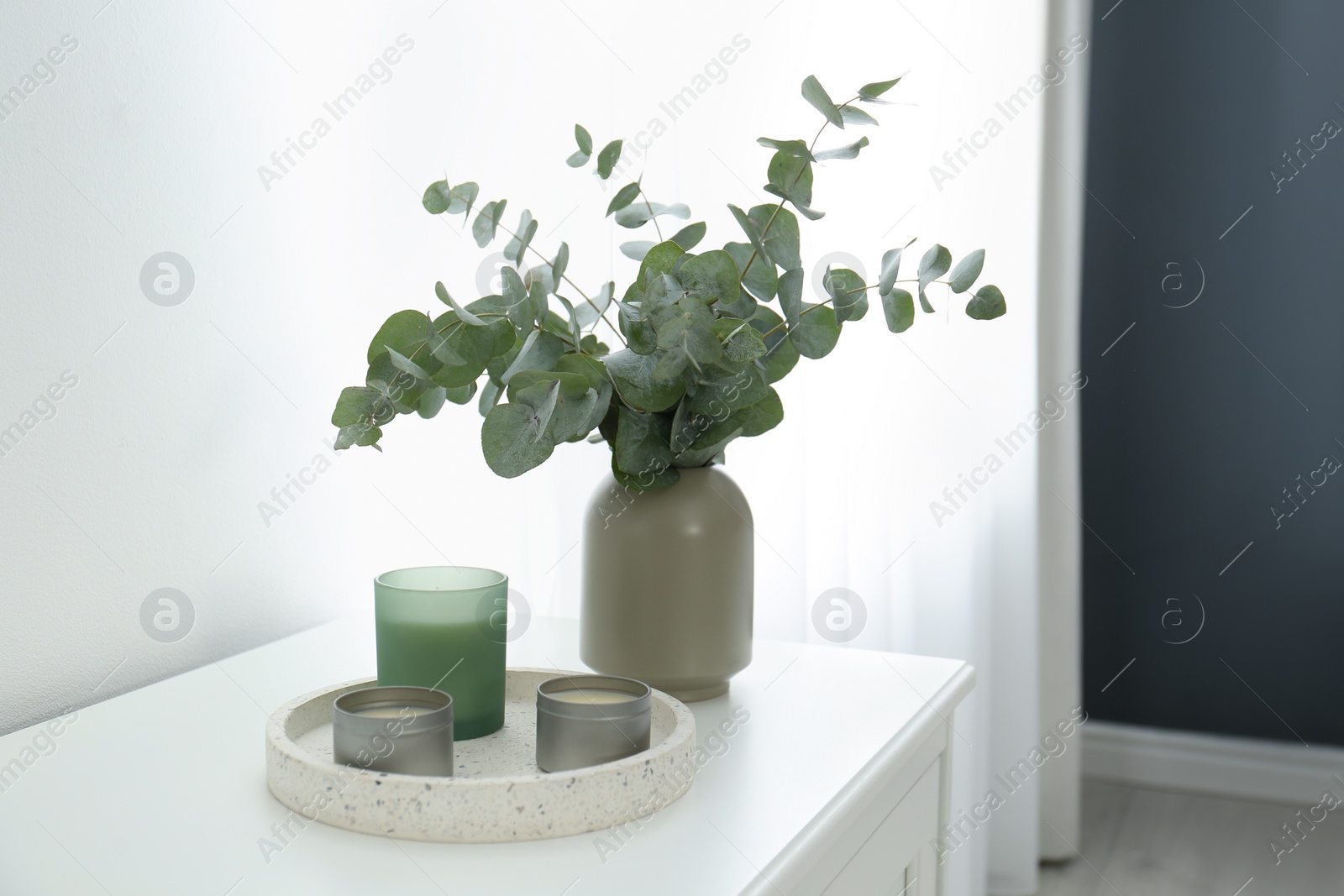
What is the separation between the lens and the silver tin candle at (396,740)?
69cm

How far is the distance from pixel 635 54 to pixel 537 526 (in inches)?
27.0

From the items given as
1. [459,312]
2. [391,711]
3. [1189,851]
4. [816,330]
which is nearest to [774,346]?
[816,330]

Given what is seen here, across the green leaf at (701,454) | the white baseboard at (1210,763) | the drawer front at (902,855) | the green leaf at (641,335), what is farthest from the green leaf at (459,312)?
the white baseboard at (1210,763)

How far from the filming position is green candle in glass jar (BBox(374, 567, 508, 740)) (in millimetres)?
809

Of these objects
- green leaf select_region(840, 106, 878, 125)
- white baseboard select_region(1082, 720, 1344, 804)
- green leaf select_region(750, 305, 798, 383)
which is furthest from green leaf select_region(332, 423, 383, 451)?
white baseboard select_region(1082, 720, 1344, 804)

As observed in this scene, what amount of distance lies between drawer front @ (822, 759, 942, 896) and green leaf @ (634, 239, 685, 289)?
0.44 metres

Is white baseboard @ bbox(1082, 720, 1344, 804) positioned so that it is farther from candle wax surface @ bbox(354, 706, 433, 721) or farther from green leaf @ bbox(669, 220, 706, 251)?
candle wax surface @ bbox(354, 706, 433, 721)

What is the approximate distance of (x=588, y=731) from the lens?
730 mm

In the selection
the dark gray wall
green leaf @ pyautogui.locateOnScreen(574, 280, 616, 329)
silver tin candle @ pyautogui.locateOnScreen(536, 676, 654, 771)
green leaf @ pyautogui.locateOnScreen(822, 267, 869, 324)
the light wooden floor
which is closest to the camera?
silver tin candle @ pyautogui.locateOnScreen(536, 676, 654, 771)

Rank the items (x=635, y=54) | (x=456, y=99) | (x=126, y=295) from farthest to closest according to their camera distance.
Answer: (x=635, y=54)
(x=456, y=99)
(x=126, y=295)

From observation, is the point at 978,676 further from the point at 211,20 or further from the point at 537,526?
the point at 211,20

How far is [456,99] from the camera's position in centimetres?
147

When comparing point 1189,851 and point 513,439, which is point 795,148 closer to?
point 513,439

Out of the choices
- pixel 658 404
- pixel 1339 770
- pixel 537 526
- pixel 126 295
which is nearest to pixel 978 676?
pixel 537 526
